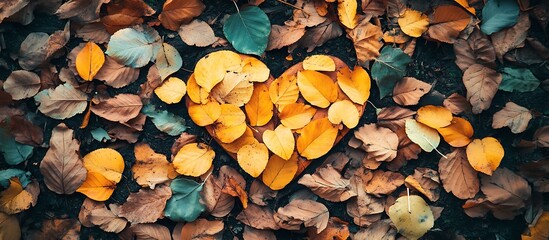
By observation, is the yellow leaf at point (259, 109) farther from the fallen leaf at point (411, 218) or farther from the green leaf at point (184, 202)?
the fallen leaf at point (411, 218)

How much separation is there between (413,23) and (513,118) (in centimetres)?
47

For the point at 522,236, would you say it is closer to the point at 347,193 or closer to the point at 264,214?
the point at 347,193

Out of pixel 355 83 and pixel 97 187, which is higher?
pixel 355 83

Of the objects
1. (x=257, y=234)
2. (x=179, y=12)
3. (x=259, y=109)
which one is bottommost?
(x=257, y=234)

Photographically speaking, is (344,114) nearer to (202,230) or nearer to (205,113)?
(205,113)

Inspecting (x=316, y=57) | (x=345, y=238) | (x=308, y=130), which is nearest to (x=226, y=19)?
(x=316, y=57)

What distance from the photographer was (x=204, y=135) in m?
1.78

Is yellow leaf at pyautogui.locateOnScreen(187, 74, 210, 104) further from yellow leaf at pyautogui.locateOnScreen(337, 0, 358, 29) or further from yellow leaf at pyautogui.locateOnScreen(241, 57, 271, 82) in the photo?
yellow leaf at pyautogui.locateOnScreen(337, 0, 358, 29)

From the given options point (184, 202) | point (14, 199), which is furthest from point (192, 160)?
point (14, 199)

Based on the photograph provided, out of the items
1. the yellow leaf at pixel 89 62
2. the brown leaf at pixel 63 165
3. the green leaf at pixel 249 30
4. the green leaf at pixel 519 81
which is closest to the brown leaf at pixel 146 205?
the brown leaf at pixel 63 165

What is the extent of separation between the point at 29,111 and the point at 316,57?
1.02 metres

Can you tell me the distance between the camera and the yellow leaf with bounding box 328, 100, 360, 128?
69.0 inches

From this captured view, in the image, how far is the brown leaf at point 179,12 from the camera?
5.92 feet

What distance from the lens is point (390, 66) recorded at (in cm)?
178
